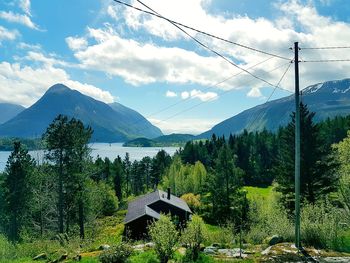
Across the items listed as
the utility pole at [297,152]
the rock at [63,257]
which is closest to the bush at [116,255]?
the rock at [63,257]

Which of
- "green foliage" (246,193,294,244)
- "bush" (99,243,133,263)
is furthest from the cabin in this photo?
"bush" (99,243,133,263)

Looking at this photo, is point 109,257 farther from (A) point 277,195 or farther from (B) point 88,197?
(A) point 277,195

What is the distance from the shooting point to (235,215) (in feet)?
187

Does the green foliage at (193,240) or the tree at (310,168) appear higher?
the tree at (310,168)

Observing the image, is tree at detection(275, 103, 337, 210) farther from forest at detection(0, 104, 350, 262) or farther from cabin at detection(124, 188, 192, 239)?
cabin at detection(124, 188, 192, 239)

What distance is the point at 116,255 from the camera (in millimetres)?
14609

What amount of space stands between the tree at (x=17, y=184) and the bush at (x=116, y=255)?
37.3 meters

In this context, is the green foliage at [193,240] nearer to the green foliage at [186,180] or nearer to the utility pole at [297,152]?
the utility pole at [297,152]

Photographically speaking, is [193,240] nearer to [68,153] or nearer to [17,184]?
[68,153]

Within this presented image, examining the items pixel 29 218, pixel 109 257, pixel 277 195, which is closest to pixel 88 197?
pixel 29 218

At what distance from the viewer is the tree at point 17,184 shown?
Result: 4891cm

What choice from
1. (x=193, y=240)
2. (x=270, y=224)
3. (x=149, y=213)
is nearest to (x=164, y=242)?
(x=193, y=240)

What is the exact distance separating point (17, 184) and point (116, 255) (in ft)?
131

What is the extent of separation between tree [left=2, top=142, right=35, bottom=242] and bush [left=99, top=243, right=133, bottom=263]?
3735cm
